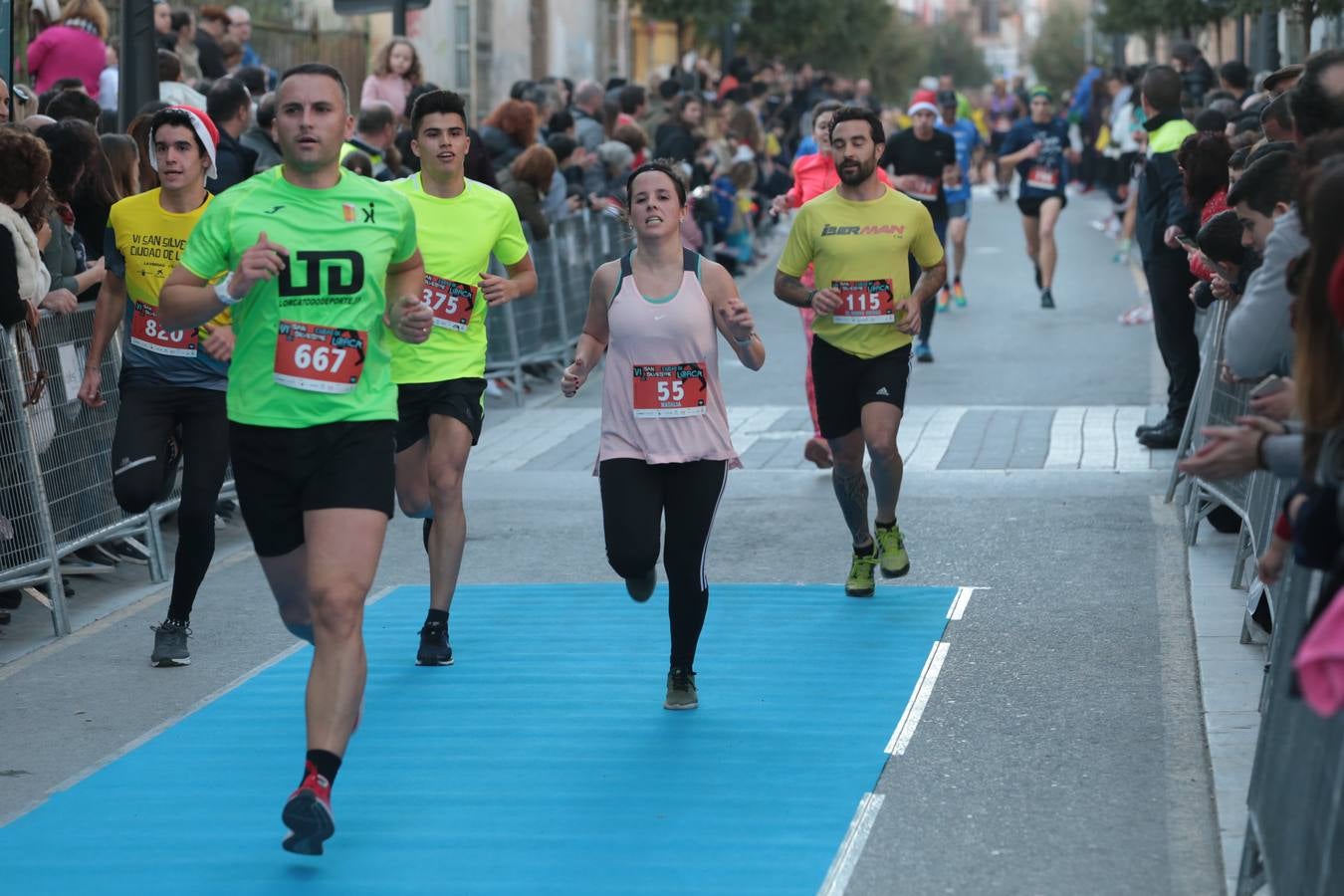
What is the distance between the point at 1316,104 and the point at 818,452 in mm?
5994

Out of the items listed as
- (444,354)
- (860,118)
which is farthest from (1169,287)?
(444,354)

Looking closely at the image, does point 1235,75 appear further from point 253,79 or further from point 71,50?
point 71,50

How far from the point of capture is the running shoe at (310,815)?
5180 mm

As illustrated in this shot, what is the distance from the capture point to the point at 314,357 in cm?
554

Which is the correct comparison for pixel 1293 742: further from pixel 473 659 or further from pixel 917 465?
pixel 917 465

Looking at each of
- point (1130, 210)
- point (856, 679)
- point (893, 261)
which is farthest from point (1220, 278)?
point (1130, 210)

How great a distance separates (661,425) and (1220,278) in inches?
112

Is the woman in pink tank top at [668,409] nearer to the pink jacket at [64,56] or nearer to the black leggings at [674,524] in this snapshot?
→ the black leggings at [674,524]

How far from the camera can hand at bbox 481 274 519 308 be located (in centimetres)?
734

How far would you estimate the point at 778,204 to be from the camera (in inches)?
468

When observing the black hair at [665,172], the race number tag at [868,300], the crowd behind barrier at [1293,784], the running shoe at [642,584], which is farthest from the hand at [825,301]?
the crowd behind barrier at [1293,784]

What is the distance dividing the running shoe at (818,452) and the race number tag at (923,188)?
479cm

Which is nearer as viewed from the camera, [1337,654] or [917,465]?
[1337,654]

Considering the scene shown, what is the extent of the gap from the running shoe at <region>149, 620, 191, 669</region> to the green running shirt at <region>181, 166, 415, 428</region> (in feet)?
7.47
